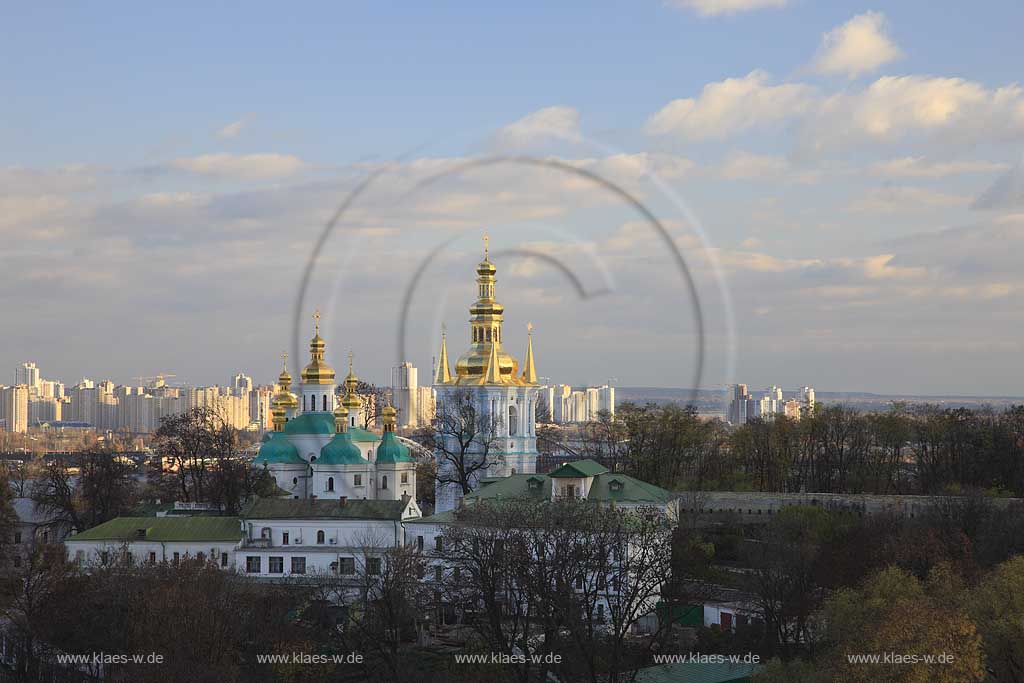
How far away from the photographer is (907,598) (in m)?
26.4

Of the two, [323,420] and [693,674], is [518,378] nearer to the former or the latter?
[323,420]

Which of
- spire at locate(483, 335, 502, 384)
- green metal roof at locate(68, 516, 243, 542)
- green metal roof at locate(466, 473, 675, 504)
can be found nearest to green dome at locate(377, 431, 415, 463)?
spire at locate(483, 335, 502, 384)

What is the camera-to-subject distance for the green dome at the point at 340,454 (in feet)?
152

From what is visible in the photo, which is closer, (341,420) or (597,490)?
(597,490)

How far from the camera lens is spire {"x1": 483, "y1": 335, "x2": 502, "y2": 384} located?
5441 cm

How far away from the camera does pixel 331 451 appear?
46500 millimetres

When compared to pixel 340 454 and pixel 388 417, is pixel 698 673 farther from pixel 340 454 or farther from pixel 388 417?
pixel 388 417

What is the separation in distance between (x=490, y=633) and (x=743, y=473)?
28.1 meters

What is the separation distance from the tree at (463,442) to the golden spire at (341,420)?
3.22 meters

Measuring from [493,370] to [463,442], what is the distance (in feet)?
14.5

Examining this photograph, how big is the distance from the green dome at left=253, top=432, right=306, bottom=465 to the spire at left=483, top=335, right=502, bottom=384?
26.4 ft

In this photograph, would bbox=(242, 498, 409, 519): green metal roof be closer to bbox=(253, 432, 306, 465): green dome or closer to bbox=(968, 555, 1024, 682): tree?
bbox=(253, 432, 306, 465): green dome

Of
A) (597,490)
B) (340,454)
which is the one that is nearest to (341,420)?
(340,454)

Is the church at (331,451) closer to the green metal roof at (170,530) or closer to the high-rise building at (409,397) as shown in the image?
the green metal roof at (170,530)
